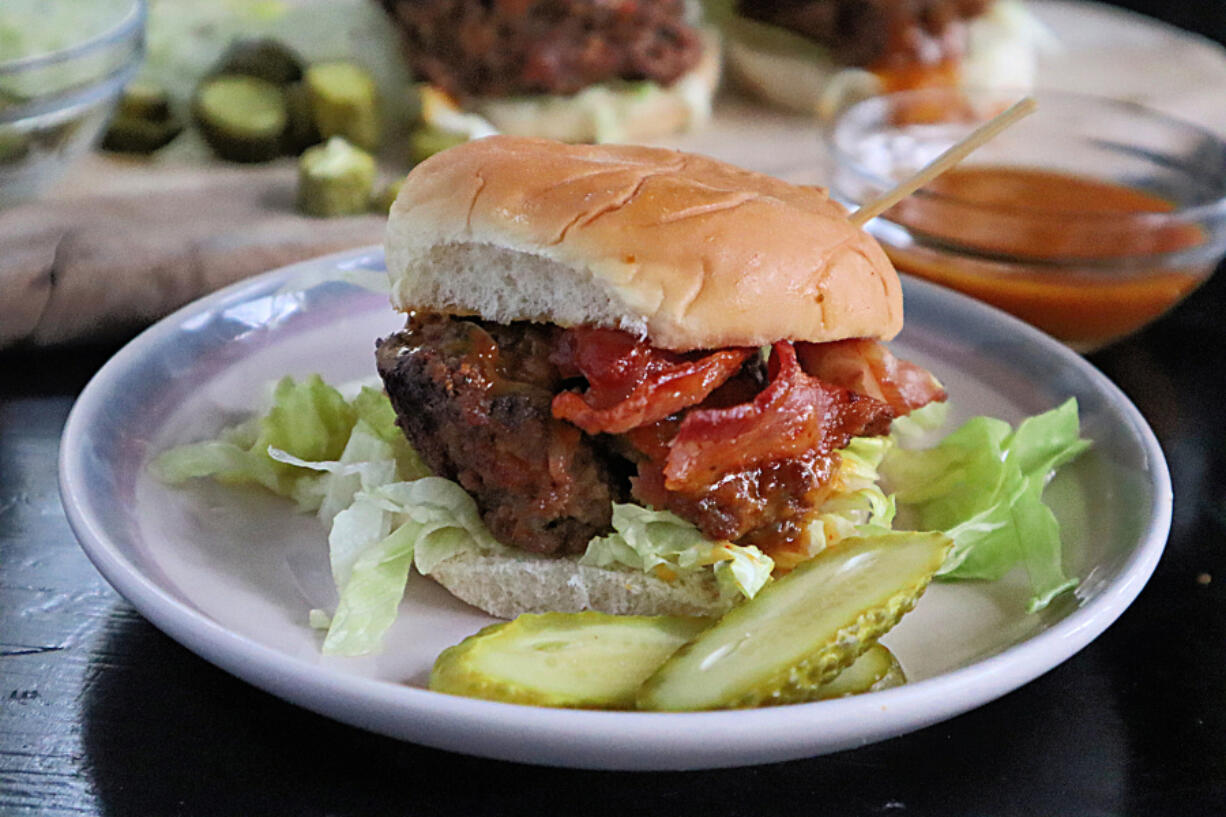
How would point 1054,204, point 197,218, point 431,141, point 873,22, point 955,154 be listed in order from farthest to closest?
1. point 873,22
2. point 431,141
3. point 197,218
4. point 1054,204
5. point 955,154

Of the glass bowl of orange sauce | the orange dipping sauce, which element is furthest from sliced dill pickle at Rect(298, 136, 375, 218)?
the orange dipping sauce

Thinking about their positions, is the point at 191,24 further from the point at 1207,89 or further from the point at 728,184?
the point at 1207,89

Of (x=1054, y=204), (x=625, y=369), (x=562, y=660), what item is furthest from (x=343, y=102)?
(x=562, y=660)

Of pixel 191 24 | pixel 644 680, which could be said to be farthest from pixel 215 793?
pixel 191 24

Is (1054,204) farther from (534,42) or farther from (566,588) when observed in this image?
(566,588)

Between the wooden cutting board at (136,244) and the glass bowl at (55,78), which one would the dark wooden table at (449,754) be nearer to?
the wooden cutting board at (136,244)

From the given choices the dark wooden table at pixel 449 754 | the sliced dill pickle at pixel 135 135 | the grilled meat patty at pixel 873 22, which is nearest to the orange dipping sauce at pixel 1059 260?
the dark wooden table at pixel 449 754

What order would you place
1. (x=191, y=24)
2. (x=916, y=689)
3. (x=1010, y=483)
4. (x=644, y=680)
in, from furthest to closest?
(x=191, y=24) → (x=1010, y=483) → (x=644, y=680) → (x=916, y=689)
